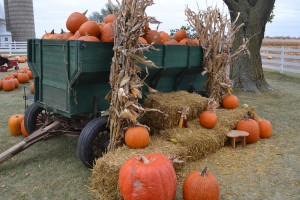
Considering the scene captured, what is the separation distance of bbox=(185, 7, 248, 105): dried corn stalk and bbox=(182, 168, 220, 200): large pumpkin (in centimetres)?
337

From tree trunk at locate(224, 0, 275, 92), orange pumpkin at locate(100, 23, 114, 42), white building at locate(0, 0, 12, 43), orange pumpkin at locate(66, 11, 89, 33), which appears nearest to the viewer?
orange pumpkin at locate(100, 23, 114, 42)

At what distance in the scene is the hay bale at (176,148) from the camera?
3576 mm

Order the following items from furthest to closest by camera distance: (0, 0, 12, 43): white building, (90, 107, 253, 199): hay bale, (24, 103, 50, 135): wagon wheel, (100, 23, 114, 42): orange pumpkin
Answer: (0, 0, 12, 43): white building
(24, 103, 50, 135): wagon wheel
(100, 23, 114, 42): orange pumpkin
(90, 107, 253, 199): hay bale

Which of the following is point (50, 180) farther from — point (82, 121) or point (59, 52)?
point (59, 52)

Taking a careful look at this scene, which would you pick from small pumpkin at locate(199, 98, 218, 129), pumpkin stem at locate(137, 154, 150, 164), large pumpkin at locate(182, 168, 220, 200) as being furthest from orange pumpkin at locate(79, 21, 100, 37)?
large pumpkin at locate(182, 168, 220, 200)

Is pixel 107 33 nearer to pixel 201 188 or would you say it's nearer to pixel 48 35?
pixel 48 35

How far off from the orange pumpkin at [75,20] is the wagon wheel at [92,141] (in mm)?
1739

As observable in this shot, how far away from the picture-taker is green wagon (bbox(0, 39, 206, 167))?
409cm

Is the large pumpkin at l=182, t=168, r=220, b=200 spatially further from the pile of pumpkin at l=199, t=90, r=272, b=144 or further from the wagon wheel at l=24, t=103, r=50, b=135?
the wagon wheel at l=24, t=103, r=50, b=135

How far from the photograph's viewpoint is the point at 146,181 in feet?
10.3

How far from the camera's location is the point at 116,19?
398 centimetres

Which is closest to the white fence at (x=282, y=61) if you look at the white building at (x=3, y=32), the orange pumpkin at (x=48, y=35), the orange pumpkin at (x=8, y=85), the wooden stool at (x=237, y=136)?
the wooden stool at (x=237, y=136)

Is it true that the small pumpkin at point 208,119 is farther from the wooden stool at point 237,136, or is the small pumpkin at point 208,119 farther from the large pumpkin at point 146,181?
the large pumpkin at point 146,181

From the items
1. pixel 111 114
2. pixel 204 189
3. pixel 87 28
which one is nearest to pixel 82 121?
pixel 111 114
